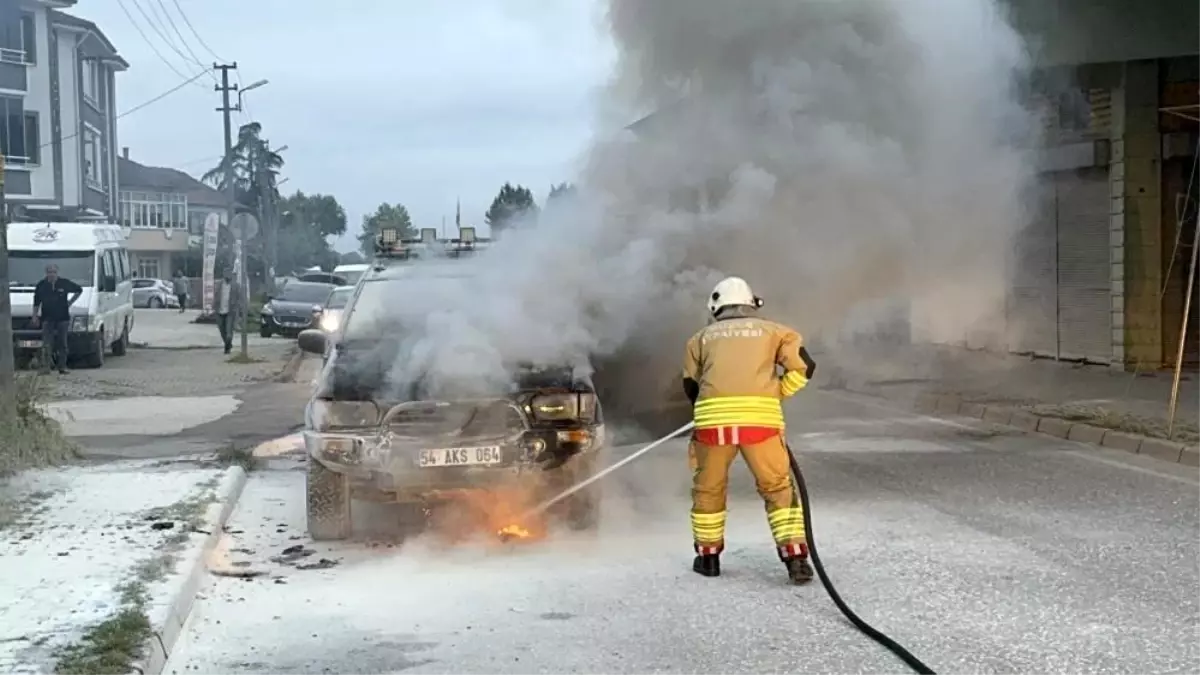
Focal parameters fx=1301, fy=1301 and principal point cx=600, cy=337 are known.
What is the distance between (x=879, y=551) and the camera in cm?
736

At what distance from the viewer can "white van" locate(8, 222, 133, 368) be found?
21984 mm

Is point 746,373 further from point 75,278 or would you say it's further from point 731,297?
point 75,278

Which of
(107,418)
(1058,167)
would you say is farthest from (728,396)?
(1058,167)

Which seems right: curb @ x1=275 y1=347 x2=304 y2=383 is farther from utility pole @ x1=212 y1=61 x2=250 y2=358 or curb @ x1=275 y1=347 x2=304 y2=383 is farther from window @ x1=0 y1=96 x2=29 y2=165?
window @ x1=0 y1=96 x2=29 y2=165

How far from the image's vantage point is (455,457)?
744 centimetres

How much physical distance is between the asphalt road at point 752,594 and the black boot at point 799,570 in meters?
0.06

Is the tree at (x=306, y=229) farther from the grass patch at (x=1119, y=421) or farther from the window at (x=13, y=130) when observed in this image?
the grass patch at (x=1119, y=421)

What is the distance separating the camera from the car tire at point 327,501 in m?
7.84

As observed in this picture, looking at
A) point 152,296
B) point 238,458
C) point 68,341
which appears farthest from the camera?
point 152,296

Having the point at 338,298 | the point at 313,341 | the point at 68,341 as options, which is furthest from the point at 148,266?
the point at 313,341

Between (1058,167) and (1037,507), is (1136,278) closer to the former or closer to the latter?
(1058,167)

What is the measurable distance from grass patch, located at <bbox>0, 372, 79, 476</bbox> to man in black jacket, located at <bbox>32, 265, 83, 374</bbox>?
9.58 metres

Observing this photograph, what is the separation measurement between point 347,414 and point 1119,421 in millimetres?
7822

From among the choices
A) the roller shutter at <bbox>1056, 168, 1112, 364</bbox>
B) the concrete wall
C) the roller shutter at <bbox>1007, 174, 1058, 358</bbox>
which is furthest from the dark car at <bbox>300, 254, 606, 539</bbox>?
the roller shutter at <bbox>1007, 174, 1058, 358</bbox>
